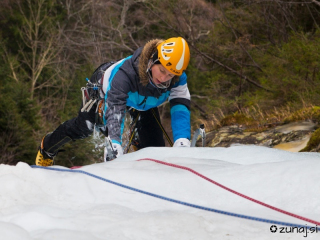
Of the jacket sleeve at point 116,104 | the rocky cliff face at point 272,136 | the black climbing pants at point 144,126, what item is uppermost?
the jacket sleeve at point 116,104

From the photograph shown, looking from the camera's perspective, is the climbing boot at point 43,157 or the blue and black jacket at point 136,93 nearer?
the blue and black jacket at point 136,93

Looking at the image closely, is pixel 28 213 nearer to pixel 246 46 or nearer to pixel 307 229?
pixel 307 229

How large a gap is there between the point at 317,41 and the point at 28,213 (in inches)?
312

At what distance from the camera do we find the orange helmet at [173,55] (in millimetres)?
4168

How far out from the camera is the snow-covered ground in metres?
2.15

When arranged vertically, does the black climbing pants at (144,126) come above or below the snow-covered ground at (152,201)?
below

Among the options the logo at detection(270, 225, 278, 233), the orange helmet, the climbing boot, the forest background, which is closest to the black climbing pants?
the climbing boot

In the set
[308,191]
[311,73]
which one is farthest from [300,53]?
[308,191]

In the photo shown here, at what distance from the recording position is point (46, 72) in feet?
83.9

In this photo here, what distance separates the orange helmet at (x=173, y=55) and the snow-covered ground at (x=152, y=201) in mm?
1228

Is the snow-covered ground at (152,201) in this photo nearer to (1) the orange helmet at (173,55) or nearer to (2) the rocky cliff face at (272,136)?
(1) the orange helmet at (173,55)

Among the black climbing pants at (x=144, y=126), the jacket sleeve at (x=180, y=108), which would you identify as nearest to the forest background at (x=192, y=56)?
the black climbing pants at (x=144, y=126)

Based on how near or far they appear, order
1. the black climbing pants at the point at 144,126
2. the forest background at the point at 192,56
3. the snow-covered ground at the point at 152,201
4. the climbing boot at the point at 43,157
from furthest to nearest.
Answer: the forest background at the point at 192,56, the climbing boot at the point at 43,157, the black climbing pants at the point at 144,126, the snow-covered ground at the point at 152,201

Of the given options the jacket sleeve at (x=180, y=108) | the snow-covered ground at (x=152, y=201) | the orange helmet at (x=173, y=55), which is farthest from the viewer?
the jacket sleeve at (x=180, y=108)
